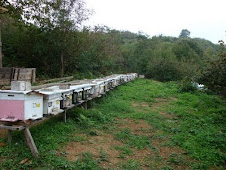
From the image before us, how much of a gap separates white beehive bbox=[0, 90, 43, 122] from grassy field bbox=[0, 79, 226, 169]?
2.36 feet

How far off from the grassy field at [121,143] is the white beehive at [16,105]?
72cm

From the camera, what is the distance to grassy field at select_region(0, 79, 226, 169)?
445 cm

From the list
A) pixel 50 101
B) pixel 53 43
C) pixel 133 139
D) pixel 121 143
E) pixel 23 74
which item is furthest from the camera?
pixel 53 43

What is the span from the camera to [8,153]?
14.6 ft

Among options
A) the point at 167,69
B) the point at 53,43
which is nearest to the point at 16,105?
the point at 53,43

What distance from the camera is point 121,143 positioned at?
572 centimetres

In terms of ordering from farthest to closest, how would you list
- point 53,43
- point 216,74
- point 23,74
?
point 53,43 → point 23,74 → point 216,74

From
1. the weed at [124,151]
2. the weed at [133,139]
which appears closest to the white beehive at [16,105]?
the weed at [124,151]

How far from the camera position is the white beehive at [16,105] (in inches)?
171

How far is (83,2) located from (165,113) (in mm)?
10195

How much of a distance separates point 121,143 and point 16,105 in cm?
275

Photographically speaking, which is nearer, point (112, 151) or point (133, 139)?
point (112, 151)

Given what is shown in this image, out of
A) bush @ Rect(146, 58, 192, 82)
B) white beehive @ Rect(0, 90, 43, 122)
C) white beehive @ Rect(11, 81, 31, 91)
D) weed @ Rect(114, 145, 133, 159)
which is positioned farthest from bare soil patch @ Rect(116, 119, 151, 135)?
bush @ Rect(146, 58, 192, 82)

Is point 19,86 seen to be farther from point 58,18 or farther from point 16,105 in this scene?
point 58,18
